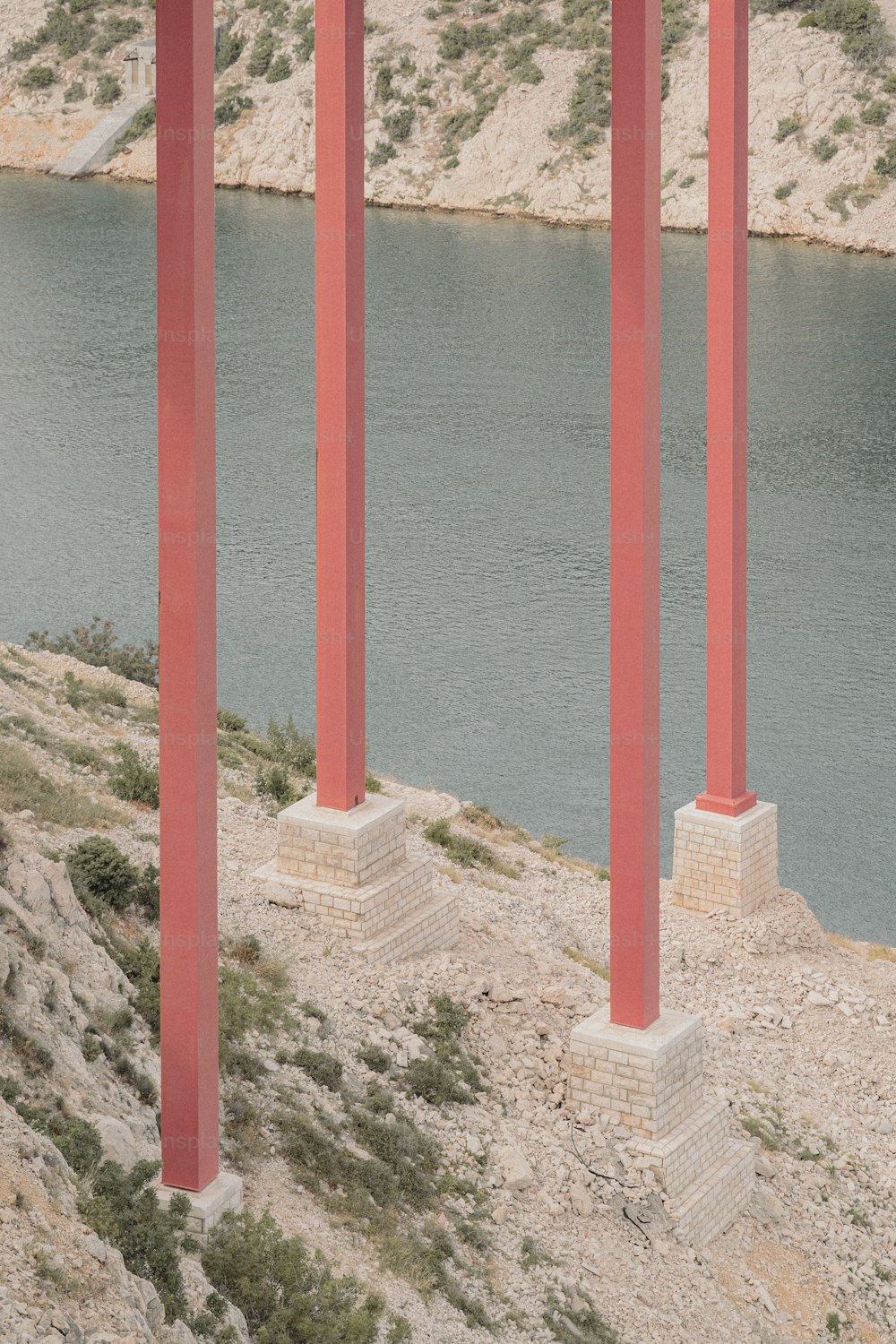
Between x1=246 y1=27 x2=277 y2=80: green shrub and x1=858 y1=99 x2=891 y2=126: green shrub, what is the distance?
76.4 ft

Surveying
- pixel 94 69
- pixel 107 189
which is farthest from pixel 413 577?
pixel 94 69

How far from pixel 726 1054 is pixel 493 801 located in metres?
9.14

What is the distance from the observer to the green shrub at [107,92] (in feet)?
241

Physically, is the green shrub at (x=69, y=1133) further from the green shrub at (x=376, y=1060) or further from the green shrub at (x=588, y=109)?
the green shrub at (x=588, y=109)

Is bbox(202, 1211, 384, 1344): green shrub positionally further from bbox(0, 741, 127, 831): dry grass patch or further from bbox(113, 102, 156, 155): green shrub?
bbox(113, 102, 156, 155): green shrub

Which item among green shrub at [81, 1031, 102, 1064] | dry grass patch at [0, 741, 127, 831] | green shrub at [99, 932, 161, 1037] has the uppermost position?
dry grass patch at [0, 741, 127, 831]

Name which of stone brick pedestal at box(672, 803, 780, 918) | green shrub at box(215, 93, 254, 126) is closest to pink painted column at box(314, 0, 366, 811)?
stone brick pedestal at box(672, 803, 780, 918)

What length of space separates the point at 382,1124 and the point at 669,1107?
2.09 meters

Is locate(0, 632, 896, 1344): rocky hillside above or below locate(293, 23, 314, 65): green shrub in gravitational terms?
below

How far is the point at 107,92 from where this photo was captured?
73688 mm

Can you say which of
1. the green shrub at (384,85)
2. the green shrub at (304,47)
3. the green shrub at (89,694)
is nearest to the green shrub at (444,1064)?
the green shrub at (89,694)

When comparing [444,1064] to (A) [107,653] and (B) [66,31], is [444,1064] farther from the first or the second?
(B) [66,31]

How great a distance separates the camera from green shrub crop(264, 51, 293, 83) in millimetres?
71500

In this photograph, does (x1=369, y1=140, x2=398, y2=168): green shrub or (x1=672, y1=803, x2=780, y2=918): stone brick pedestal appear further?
(x1=369, y1=140, x2=398, y2=168): green shrub
